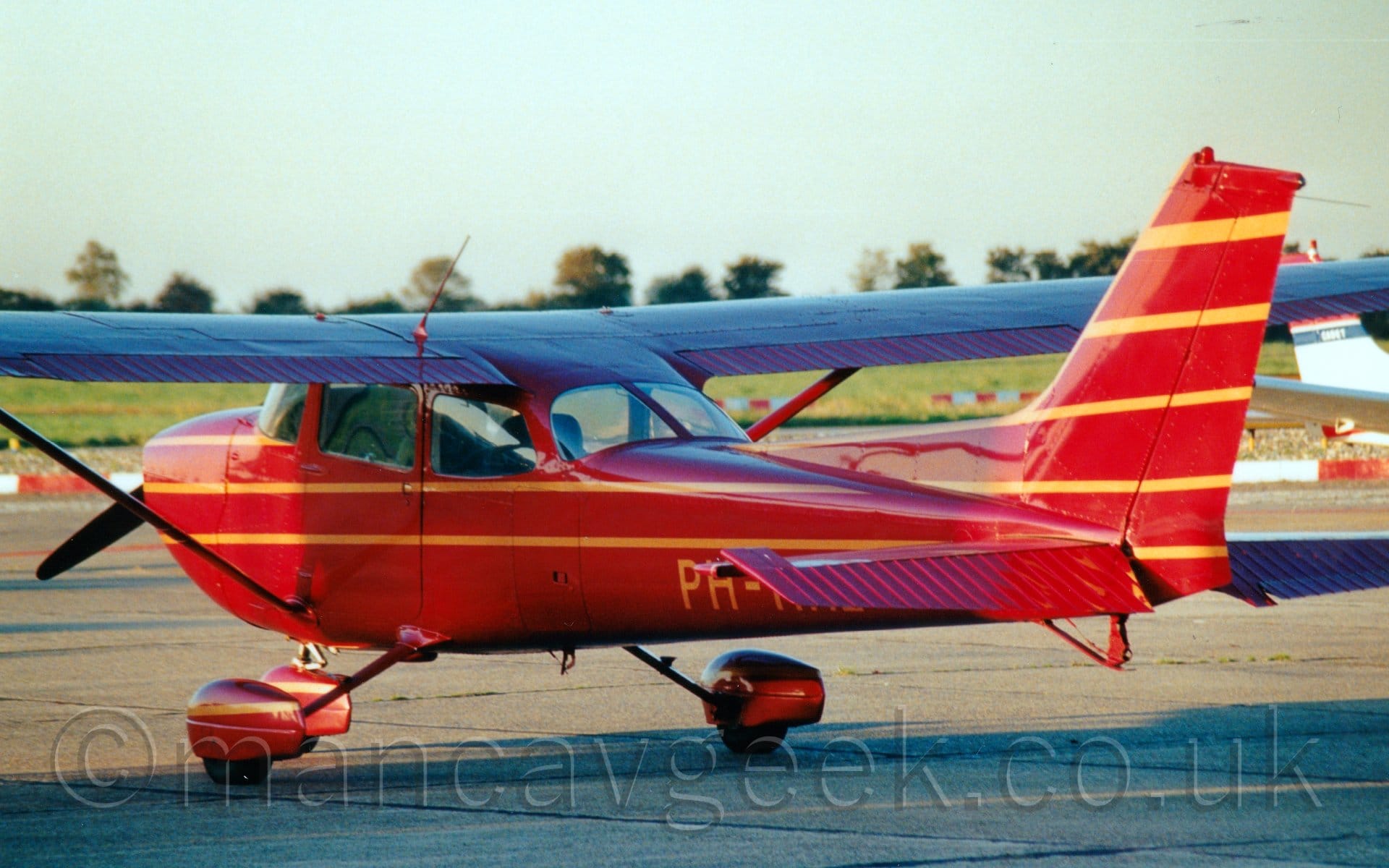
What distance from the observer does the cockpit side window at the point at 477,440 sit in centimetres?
682

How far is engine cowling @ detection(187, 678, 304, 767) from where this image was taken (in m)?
6.83

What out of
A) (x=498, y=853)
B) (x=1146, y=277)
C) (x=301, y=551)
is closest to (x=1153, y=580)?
(x=1146, y=277)

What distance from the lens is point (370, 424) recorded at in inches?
285

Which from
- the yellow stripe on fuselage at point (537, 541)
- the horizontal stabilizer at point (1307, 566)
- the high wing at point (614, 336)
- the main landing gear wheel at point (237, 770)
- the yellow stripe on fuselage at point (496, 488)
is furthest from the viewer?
the main landing gear wheel at point (237, 770)

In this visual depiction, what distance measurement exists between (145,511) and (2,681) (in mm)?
3092

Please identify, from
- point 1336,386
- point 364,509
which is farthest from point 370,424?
point 1336,386

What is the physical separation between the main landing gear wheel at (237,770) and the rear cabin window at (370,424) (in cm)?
145

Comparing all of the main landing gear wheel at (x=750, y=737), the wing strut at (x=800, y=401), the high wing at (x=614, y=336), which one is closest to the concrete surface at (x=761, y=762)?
the main landing gear wheel at (x=750, y=737)

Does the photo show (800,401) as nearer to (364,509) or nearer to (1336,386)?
(364,509)

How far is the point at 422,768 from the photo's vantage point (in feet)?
23.2

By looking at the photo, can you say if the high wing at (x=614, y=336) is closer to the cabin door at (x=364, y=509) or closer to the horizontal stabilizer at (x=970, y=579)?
the cabin door at (x=364, y=509)

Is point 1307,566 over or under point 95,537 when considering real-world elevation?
over

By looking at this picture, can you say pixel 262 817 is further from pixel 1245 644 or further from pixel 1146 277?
pixel 1245 644

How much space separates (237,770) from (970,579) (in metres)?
3.53
